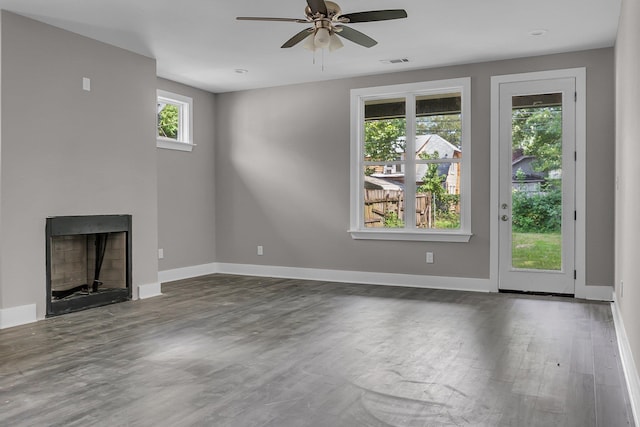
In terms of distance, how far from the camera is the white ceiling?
4.22 m

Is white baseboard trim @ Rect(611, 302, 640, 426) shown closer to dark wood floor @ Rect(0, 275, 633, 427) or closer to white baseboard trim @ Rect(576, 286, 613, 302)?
dark wood floor @ Rect(0, 275, 633, 427)

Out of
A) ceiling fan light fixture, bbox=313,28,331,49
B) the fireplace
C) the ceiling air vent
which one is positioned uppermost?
the ceiling air vent

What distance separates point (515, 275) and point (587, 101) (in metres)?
2.00

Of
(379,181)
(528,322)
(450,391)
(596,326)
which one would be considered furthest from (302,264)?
(450,391)

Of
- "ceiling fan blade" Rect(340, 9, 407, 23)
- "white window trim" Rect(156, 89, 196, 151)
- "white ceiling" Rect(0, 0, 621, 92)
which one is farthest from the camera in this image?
"white window trim" Rect(156, 89, 196, 151)

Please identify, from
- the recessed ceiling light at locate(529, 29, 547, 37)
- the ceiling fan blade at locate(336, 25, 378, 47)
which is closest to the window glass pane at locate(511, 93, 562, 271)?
the recessed ceiling light at locate(529, 29, 547, 37)

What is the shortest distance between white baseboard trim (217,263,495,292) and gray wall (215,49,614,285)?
8 centimetres

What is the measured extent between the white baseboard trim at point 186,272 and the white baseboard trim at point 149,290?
84cm

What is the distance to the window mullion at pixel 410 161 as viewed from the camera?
20.8ft

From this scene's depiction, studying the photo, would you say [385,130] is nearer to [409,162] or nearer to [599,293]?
[409,162]

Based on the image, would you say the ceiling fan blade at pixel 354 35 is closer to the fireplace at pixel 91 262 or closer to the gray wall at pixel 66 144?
the gray wall at pixel 66 144

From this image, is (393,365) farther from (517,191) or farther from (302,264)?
(302,264)

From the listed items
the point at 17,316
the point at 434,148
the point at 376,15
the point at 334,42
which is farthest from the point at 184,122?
the point at 376,15

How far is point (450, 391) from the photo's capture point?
2.74 meters
